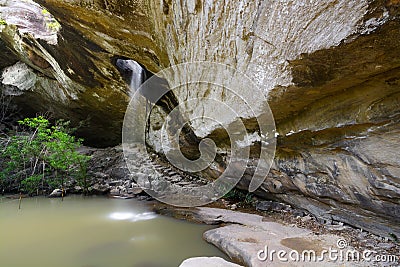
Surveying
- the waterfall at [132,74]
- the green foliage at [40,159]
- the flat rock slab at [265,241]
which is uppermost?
the waterfall at [132,74]

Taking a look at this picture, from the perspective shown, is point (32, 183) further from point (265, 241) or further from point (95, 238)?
point (265, 241)

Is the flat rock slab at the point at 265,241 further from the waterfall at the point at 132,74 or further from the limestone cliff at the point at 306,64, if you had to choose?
the waterfall at the point at 132,74

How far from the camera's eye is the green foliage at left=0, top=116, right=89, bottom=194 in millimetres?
6602

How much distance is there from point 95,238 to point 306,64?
3.58 metres

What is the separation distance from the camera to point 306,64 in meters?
2.41

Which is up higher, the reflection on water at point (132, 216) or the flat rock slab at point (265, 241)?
the flat rock slab at point (265, 241)

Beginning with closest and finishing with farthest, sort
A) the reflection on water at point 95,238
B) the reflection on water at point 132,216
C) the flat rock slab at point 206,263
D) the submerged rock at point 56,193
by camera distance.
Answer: the flat rock slab at point 206,263 → the reflection on water at point 95,238 → the reflection on water at point 132,216 → the submerged rock at point 56,193

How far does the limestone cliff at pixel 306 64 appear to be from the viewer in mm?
2066

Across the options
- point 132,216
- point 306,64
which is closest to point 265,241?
point 306,64

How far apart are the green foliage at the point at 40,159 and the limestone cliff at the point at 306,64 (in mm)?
Answer: 2562

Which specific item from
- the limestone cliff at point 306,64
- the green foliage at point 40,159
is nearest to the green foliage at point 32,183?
the green foliage at point 40,159

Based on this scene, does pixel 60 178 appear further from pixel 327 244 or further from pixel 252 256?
pixel 327 244

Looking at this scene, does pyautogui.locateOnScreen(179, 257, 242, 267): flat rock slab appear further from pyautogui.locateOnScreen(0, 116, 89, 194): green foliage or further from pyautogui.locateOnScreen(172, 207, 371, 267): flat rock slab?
pyautogui.locateOnScreen(0, 116, 89, 194): green foliage

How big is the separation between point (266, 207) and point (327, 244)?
199cm
